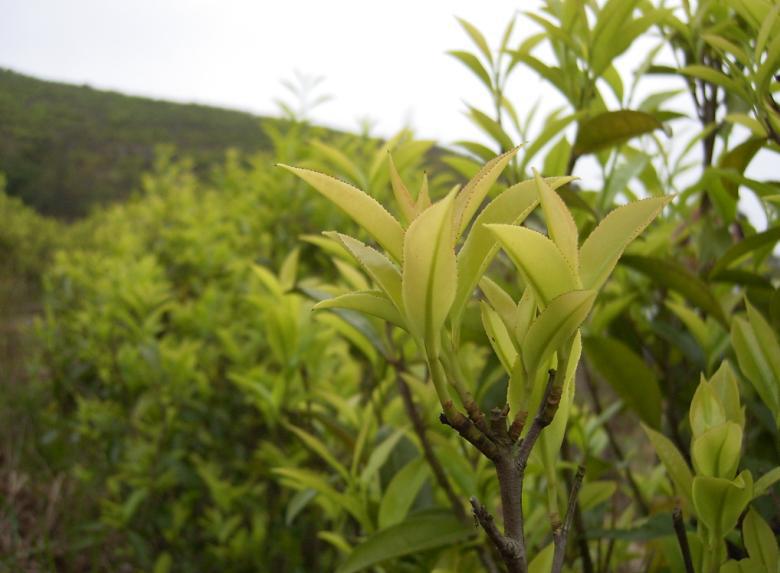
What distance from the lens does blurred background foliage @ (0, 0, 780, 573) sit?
3.52 ft

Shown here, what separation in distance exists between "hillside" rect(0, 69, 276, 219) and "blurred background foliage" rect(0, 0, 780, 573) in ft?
0.12

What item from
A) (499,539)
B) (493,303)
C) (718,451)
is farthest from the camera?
(718,451)

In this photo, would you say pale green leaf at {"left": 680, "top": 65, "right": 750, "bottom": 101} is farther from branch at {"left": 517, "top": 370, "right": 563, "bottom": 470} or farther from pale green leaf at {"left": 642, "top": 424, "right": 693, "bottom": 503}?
branch at {"left": 517, "top": 370, "right": 563, "bottom": 470}

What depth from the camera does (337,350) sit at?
1.88 metres

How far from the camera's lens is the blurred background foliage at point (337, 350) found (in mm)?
1074

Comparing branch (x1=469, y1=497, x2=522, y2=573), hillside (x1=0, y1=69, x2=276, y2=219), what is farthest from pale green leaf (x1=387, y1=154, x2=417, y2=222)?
hillside (x1=0, y1=69, x2=276, y2=219)

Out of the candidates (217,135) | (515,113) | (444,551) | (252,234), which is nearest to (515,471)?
(444,551)

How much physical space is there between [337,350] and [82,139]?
132 inches

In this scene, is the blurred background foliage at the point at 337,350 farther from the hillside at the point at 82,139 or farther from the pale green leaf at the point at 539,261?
the pale green leaf at the point at 539,261

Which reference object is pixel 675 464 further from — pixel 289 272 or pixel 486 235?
pixel 289 272

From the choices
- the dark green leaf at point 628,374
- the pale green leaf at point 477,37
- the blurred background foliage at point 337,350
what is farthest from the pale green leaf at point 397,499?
the pale green leaf at point 477,37

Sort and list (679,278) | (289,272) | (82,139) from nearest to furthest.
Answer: (679,278) → (289,272) → (82,139)

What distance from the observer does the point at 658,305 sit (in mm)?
1468

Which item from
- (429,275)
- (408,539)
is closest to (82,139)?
(408,539)
